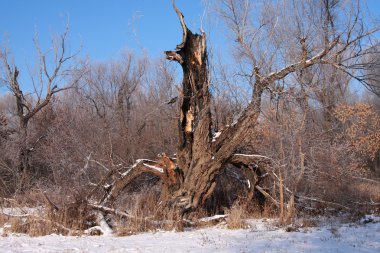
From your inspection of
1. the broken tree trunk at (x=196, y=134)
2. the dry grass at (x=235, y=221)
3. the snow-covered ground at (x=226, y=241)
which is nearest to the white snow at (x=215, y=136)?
the broken tree trunk at (x=196, y=134)

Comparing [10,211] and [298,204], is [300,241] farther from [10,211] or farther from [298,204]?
[10,211]

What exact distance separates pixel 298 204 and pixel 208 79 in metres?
4.28

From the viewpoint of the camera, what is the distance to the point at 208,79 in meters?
11.8

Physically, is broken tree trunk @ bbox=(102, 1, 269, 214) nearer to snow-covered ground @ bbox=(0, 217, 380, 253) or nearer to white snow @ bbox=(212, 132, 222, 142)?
white snow @ bbox=(212, 132, 222, 142)

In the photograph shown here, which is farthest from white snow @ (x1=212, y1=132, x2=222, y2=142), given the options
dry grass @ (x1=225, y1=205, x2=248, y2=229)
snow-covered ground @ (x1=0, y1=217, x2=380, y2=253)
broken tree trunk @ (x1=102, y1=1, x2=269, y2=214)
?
snow-covered ground @ (x1=0, y1=217, x2=380, y2=253)

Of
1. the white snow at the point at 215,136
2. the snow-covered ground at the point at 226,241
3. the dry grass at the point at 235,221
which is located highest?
the white snow at the point at 215,136

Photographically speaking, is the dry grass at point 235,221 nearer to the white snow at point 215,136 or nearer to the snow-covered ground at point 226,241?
the snow-covered ground at point 226,241

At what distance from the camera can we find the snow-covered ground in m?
7.95

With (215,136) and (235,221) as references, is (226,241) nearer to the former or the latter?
(235,221)

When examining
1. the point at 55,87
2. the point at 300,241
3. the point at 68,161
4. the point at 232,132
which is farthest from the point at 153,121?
the point at 300,241

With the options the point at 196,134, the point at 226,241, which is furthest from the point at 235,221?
the point at 196,134

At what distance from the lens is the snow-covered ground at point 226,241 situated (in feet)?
26.1

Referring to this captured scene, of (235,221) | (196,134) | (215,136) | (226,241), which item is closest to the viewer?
(226,241)

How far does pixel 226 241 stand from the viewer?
8.73m
